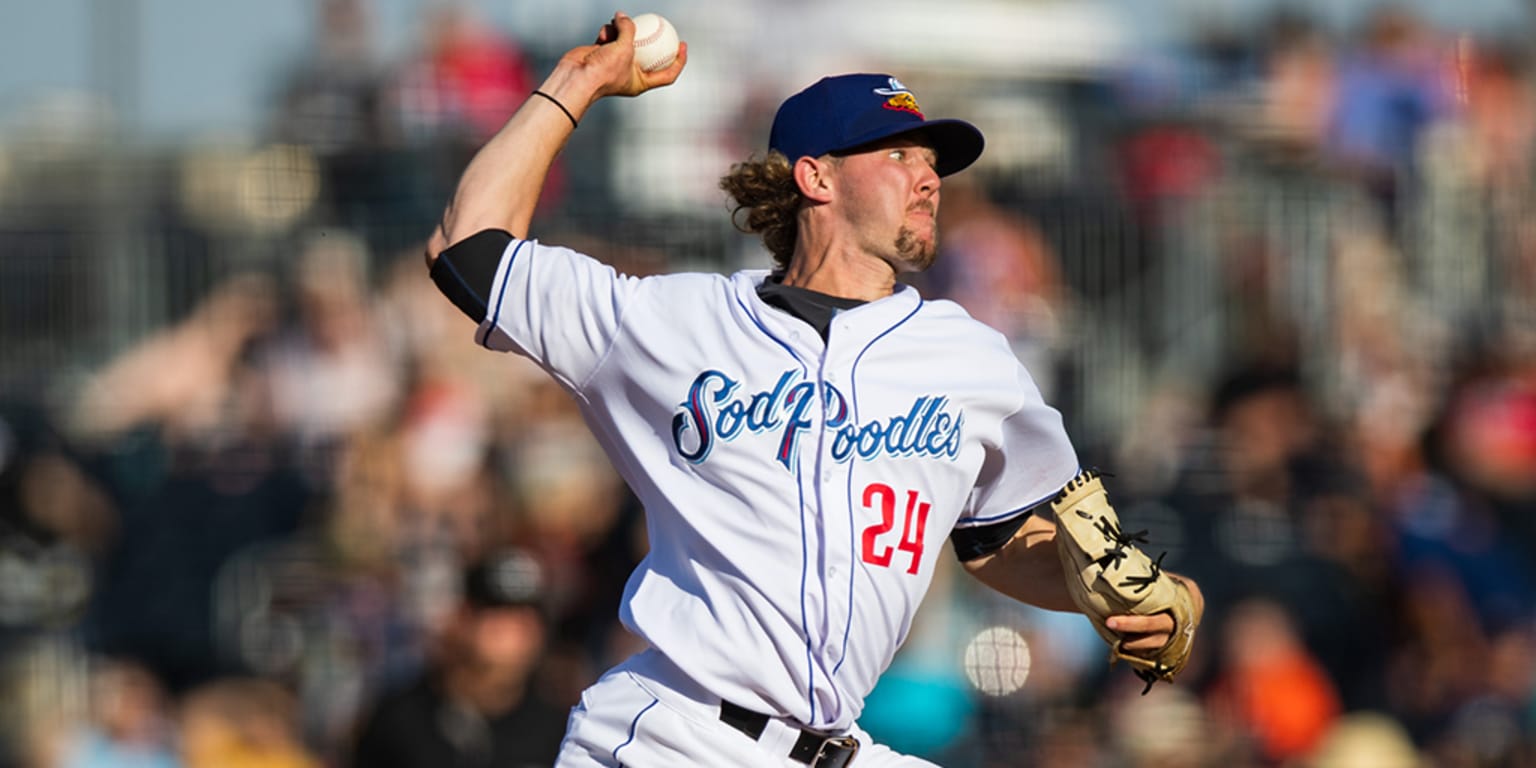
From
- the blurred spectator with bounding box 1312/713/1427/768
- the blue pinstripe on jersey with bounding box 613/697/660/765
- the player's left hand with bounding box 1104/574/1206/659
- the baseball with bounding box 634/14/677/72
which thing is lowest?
the blurred spectator with bounding box 1312/713/1427/768

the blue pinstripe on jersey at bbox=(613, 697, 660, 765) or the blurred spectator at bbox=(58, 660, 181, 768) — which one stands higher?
the blue pinstripe on jersey at bbox=(613, 697, 660, 765)

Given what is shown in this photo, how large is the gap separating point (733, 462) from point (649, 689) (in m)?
0.43

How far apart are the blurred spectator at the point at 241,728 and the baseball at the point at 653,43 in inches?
173

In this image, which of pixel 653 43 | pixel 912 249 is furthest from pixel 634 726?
pixel 653 43

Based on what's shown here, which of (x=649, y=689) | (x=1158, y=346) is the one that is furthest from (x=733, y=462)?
(x=1158, y=346)

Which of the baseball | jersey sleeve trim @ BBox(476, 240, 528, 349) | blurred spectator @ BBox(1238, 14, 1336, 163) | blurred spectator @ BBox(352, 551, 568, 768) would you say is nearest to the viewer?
jersey sleeve trim @ BBox(476, 240, 528, 349)

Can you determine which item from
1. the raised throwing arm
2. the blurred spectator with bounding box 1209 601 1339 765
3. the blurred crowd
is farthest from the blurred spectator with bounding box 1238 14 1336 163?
the raised throwing arm

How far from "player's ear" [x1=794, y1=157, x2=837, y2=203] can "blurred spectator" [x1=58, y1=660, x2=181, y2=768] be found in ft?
15.5

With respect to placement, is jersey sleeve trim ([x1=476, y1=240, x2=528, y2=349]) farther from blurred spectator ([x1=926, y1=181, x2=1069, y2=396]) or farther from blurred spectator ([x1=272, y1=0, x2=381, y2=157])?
blurred spectator ([x1=272, y1=0, x2=381, y2=157])

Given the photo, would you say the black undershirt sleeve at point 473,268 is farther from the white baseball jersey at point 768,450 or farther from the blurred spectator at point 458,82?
the blurred spectator at point 458,82

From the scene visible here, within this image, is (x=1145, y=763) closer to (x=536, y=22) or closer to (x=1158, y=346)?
(x=1158, y=346)

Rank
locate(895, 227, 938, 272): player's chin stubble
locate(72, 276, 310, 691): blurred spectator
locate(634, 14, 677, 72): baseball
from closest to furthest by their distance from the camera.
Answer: locate(895, 227, 938, 272): player's chin stubble, locate(634, 14, 677, 72): baseball, locate(72, 276, 310, 691): blurred spectator

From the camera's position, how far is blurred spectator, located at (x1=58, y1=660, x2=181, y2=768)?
7.97 meters

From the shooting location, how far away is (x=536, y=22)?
9805 millimetres
